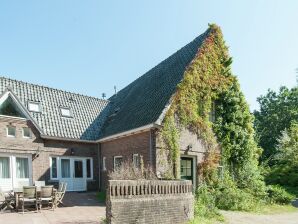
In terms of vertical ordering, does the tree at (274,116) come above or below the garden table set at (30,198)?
above

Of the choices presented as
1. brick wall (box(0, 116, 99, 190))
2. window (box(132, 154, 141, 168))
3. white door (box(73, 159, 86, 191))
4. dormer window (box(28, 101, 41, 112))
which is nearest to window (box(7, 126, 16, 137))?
brick wall (box(0, 116, 99, 190))

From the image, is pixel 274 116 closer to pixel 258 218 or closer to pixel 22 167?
pixel 258 218

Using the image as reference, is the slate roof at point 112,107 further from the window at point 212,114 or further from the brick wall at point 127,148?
the window at point 212,114

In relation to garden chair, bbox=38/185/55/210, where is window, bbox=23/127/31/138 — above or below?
above

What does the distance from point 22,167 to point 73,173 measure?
344 centimetres

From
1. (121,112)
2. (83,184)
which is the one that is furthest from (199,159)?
(83,184)

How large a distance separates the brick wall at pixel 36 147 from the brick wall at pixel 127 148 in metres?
1.71

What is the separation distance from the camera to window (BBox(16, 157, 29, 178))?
19036 mm

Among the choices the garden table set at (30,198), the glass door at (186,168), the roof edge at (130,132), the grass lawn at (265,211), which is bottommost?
the grass lawn at (265,211)

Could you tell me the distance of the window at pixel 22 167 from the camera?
62.5 ft

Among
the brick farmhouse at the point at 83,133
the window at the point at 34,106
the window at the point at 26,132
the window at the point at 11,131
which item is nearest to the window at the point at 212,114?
the brick farmhouse at the point at 83,133

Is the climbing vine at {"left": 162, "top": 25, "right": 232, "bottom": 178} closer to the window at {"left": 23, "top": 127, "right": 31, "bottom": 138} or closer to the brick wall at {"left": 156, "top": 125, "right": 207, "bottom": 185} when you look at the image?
the brick wall at {"left": 156, "top": 125, "right": 207, "bottom": 185}

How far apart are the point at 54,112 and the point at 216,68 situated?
1144 centimetres

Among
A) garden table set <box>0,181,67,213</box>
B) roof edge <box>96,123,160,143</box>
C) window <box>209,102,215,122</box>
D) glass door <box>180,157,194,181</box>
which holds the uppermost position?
window <box>209,102,215,122</box>
